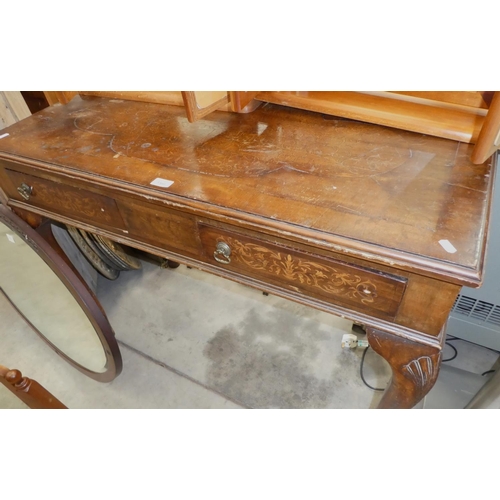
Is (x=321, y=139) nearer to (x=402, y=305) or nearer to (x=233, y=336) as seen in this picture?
(x=402, y=305)

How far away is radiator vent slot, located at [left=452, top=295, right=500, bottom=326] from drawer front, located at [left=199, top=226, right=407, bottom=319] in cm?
82

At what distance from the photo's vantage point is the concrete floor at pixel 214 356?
1.48 metres

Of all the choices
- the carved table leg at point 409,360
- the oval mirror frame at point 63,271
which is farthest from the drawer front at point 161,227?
the carved table leg at point 409,360

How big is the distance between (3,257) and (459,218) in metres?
1.67

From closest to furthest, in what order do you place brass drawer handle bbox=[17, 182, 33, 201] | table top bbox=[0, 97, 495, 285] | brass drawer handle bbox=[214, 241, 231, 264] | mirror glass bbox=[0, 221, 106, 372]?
table top bbox=[0, 97, 495, 285]
brass drawer handle bbox=[214, 241, 231, 264]
brass drawer handle bbox=[17, 182, 33, 201]
mirror glass bbox=[0, 221, 106, 372]

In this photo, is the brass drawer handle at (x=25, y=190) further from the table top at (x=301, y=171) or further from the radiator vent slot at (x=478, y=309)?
the radiator vent slot at (x=478, y=309)

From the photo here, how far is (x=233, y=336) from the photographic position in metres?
1.69

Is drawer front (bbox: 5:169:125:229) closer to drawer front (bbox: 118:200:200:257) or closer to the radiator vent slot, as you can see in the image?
drawer front (bbox: 118:200:200:257)

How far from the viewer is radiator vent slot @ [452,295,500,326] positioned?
1.37 meters

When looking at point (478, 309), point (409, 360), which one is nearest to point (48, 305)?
point (409, 360)

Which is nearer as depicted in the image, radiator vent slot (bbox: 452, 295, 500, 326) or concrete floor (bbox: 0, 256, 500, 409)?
radiator vent slot (bbox: 452, 295, 500, 326)

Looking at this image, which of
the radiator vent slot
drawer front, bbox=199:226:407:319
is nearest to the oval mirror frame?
drawer front, bbox=199:226:407:319

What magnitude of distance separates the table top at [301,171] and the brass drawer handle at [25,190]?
105 mm

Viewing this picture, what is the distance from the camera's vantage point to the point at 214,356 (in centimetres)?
162
